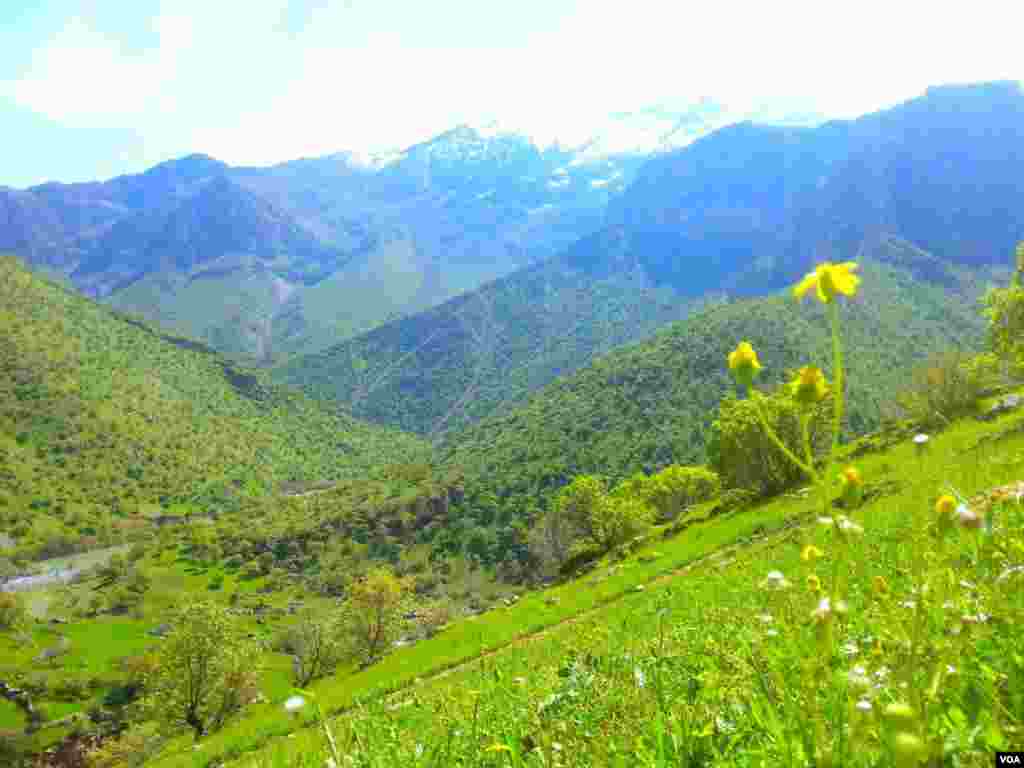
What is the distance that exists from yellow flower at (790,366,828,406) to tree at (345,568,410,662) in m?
57.5

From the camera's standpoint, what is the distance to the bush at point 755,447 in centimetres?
4503

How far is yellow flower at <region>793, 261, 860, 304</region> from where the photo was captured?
190 cm

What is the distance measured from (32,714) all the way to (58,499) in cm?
11243

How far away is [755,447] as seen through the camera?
4819 cm

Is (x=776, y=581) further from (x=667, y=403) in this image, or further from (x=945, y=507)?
(x=667, y=403)

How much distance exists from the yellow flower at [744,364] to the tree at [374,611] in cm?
5729

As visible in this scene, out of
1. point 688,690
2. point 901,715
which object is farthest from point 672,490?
point 901,715

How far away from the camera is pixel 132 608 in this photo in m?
140

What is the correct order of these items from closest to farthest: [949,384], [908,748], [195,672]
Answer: [908,748]
[195,672]
[949,384]

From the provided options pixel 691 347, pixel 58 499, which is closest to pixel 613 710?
pixel 691 347

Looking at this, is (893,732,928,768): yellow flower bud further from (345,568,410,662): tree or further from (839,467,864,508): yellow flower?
(345,568,410,662): tree

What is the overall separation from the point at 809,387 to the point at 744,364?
21cm

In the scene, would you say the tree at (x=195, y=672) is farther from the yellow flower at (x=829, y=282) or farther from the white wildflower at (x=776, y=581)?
the yellow flower at (x=829, y=282)

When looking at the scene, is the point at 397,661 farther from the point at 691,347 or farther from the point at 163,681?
the point at 691,347
